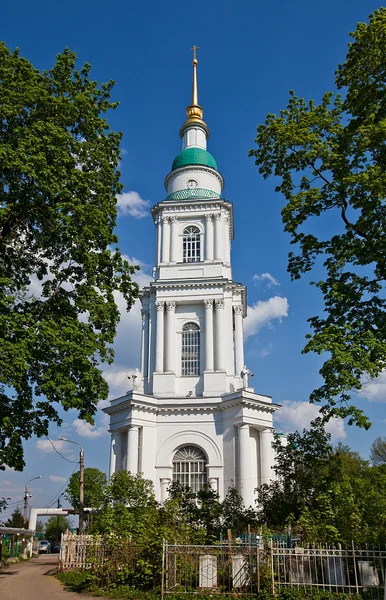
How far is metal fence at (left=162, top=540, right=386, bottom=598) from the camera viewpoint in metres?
14.0

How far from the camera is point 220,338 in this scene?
34.1m

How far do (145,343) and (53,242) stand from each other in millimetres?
20200

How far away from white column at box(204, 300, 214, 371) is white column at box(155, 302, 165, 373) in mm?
2722

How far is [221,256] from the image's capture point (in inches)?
1457

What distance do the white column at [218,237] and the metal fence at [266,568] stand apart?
23294 mm

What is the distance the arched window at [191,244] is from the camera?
37.6 metres

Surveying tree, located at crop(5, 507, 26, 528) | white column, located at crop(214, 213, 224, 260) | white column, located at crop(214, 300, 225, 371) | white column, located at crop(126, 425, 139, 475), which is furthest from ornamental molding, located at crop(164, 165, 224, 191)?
tree, located at crop(5, 507, 26, 528)

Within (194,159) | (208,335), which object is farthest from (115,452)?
(194,159)

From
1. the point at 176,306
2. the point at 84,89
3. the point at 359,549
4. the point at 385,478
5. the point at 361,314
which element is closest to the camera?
the point at 359,549

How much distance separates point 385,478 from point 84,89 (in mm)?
20401

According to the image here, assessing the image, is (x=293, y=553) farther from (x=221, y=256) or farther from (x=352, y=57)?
(x=221, y=256)

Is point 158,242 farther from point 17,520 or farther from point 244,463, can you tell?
point 17,520

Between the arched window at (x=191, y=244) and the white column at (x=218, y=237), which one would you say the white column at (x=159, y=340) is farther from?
the white column at (x=218, y=237)

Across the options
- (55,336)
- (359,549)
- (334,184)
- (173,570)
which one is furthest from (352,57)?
(173,570)
